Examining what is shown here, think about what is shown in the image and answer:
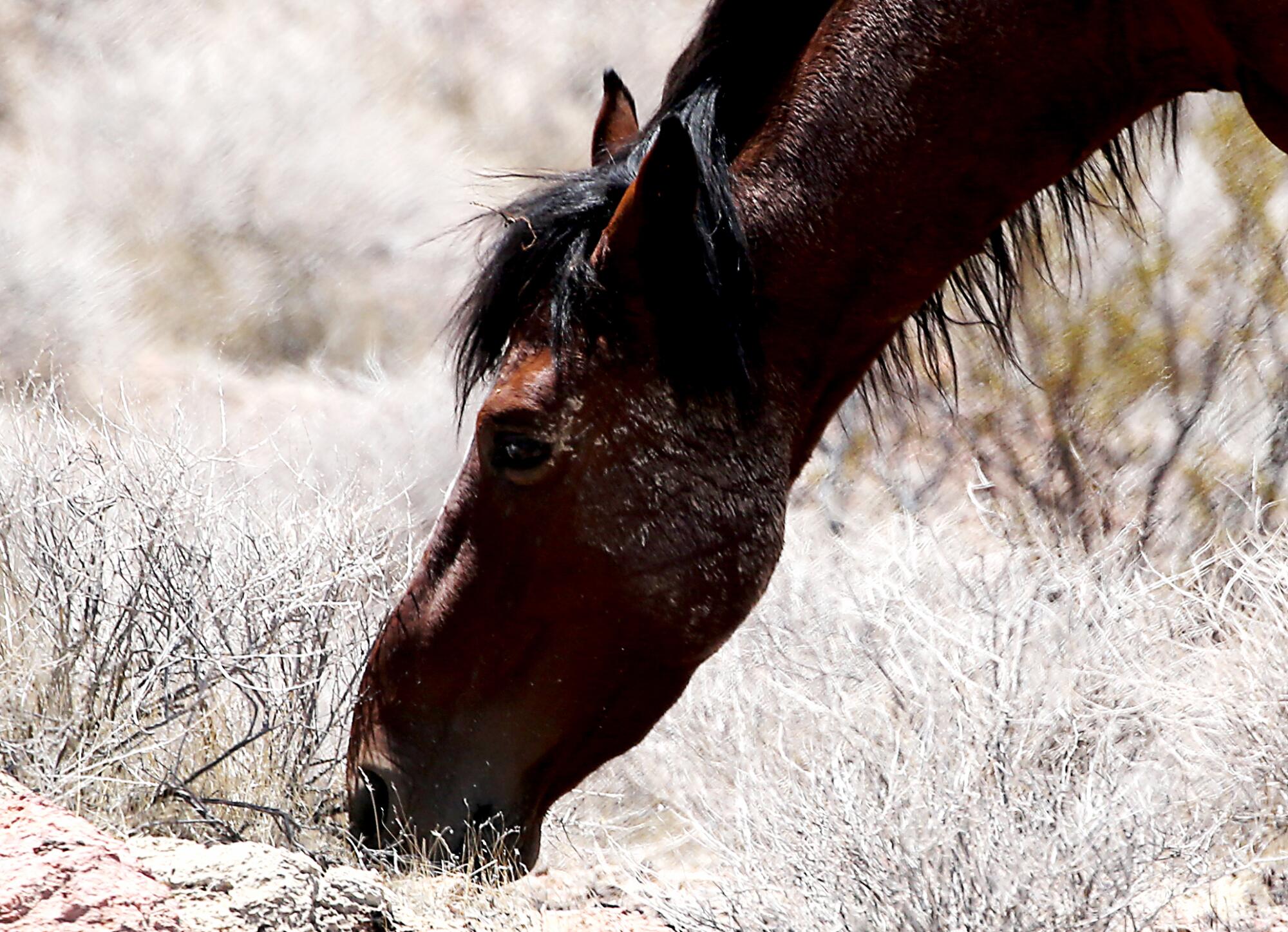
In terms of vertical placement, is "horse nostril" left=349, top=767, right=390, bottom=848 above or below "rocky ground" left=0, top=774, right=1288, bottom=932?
above

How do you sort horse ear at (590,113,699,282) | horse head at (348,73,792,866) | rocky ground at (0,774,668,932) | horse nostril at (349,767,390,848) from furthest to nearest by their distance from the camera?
1. horse nostril at (349,767,390,848)
2. horse head at (348,73,792,866)
3. horse ear at (590,113,699,282)
4. rocky ground at (0,774,668,932)

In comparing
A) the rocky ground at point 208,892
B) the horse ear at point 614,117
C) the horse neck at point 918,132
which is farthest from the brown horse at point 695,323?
the horse ear at point 614,117

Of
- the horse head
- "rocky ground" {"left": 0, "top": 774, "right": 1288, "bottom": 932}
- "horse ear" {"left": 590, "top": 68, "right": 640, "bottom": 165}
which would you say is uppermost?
"horse ear" {"left": 590, "top": 68, "right": 640, "bottom": 165}

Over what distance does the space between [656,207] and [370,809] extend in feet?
3.97

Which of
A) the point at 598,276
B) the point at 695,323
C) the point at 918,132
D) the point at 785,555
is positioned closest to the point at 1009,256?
the point at 918,132

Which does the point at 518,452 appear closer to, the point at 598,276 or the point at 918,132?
the point at 598,276

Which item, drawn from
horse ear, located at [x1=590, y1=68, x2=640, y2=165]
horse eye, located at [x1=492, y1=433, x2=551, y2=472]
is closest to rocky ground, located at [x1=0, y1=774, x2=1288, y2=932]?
horse eye, located at [x1=492, y1=433, x2=551, y2=472]

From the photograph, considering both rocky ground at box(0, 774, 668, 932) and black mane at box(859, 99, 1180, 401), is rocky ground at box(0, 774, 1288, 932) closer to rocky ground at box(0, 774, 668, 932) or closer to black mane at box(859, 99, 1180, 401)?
rocky ground at box(0, 774, 668, 932)

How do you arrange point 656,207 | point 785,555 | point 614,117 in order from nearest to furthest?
1. point 656,207
2. point 614,117
3. point 785,555

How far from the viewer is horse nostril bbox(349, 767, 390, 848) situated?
264 centimetres

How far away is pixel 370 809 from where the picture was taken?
2.66 metres

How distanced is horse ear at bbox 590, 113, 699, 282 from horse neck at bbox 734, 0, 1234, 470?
12 centimetres

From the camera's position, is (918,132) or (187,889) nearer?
(187,889)

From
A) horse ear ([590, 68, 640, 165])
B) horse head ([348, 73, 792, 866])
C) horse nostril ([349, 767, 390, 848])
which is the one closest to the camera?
horse head ([348, 73, 792, 866])
